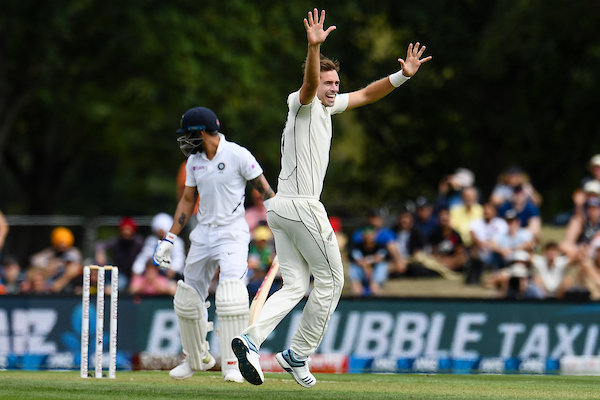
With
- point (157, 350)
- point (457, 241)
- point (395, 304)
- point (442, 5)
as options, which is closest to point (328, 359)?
point (395, 304)

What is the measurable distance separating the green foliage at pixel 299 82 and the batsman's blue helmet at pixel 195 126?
13.9 m

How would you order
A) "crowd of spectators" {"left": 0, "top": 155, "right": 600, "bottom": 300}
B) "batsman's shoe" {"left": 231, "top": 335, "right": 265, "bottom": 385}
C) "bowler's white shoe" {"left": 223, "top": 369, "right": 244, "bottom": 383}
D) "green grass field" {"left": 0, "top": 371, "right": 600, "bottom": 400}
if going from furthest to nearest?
"crowd of spectators" {"left": 0, "top": 155, "right": 600, "bottom": 300}, "bowler's white shoe" {"left": 223, "top": 369, "right": 244, "bottom": 383}, "green grass field" {"left": 0, "top": 371, "right": 600, "bottom": 400}, "batsman's shoe" {"left": 231, "top": 335, "right": 265, "bottom": 385}

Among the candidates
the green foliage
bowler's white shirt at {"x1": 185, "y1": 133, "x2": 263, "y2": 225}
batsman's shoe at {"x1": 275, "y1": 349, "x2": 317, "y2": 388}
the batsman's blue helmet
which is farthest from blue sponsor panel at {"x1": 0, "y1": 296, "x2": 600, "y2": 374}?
the green foliage

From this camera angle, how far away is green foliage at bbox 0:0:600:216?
22730 mm

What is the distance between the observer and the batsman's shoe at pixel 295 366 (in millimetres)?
7327

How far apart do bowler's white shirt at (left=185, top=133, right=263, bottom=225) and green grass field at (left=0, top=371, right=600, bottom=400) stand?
1.51m

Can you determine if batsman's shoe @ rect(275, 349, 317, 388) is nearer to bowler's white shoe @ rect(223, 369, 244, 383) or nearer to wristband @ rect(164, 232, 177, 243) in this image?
bowler's white shoe @ rect(223, 369, 244, 383)

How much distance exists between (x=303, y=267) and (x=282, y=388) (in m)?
1.17

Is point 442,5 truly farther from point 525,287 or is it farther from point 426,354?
point 426,354

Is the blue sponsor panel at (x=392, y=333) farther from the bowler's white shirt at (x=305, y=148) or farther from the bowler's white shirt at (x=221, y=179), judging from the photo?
the bowler's white shirt at (x=305, y=148)

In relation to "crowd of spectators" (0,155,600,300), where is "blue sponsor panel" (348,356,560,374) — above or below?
below

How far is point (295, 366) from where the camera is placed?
7.34m

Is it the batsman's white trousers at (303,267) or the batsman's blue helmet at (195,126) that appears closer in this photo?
the batsman's white trousers at (303,267)

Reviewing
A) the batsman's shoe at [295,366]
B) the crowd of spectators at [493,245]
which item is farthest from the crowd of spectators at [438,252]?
the batsman's shoe at [295,366]
